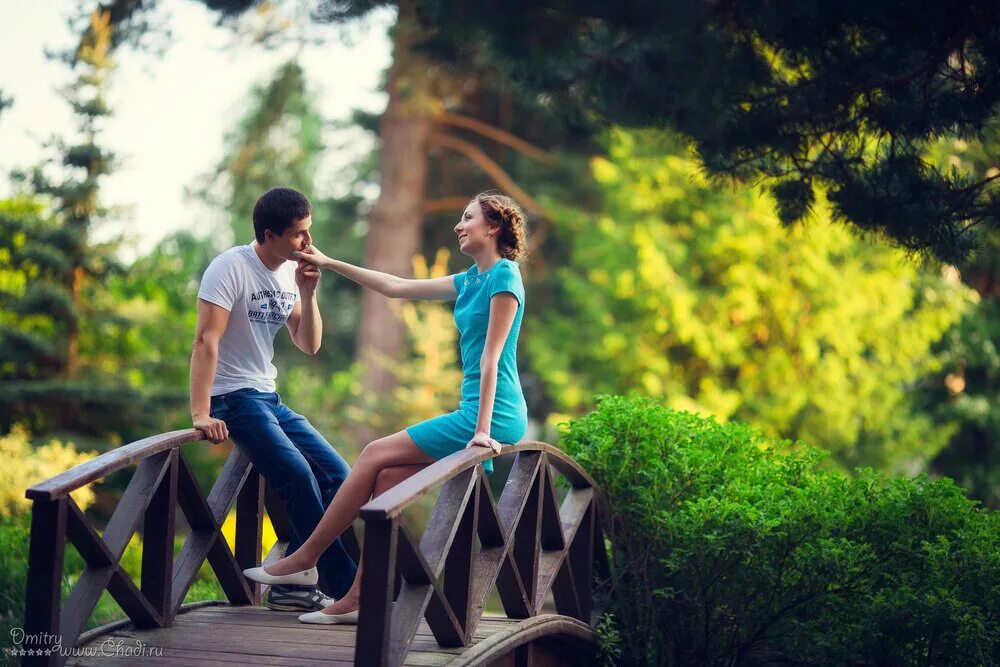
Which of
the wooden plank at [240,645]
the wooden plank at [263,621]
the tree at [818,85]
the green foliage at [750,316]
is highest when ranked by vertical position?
the green foliage at [750,316]

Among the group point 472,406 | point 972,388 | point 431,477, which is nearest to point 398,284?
point 472,406

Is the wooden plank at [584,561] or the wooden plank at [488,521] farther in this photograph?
the wooden plank at [584,561]

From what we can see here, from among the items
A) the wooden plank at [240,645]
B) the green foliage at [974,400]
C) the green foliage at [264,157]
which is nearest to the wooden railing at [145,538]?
the wooden plank at [240,645]

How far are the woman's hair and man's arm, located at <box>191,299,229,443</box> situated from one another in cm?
117

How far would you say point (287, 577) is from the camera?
4.44 metres

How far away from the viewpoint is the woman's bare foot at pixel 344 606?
441 centimetres

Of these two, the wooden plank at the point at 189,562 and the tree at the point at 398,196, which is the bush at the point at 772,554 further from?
the tree at the point at 398,196

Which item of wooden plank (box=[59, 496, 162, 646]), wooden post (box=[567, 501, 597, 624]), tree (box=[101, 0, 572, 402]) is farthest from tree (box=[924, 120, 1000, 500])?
wooden plank (box=[59, 496, 162, 646])

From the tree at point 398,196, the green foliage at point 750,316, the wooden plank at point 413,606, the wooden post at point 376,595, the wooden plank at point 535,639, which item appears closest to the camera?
the wooden post at point 376,595

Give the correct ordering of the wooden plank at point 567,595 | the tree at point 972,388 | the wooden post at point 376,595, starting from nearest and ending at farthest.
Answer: the wooden post at point 376,595
the wooden plank at point 567,595
the tree at point 972,388

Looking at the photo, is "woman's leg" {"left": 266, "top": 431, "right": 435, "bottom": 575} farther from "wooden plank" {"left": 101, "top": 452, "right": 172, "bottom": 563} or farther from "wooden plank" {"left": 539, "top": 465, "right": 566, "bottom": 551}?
"wooden plank" {"left": 539, "top": 465, "right": 566, "bottom": 551}

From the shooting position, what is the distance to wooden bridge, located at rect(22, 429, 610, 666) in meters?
3.73

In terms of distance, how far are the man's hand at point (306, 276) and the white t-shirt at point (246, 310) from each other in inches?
3.4

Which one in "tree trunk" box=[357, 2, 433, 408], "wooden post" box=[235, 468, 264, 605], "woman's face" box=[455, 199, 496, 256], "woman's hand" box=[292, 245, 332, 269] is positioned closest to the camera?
"woman's face" box=[455, 199, 496, 256]
